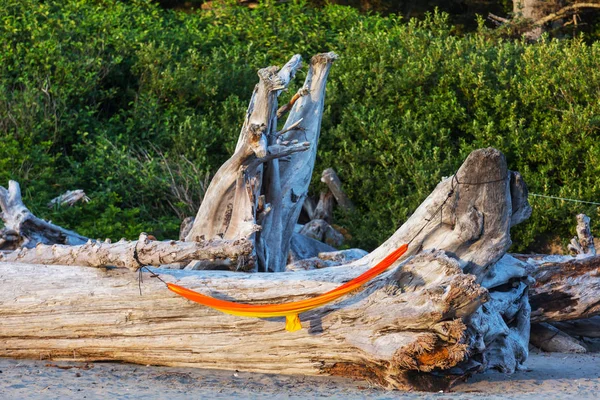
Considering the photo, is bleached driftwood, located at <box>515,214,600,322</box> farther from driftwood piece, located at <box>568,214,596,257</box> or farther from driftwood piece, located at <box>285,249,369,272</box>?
driftwood piece, located at <box>285,249,369,272</box>

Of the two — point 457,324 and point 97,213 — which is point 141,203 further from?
point 457,324

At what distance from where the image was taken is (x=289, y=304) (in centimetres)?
584

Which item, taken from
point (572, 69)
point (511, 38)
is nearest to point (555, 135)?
point (572, 69)

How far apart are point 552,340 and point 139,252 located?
4117 mm

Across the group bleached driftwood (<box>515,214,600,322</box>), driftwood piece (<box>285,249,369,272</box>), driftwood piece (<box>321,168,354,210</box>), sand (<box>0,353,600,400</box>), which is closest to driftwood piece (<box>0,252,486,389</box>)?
sand (<box>0,353,600,400</box>)

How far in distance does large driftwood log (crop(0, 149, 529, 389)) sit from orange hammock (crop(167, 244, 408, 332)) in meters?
0.10

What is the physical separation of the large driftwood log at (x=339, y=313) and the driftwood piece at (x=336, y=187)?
5301 millimetres

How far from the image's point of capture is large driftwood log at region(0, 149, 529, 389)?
5.73m

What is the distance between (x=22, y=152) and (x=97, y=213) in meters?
1.45

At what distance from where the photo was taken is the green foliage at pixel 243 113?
11.6 m

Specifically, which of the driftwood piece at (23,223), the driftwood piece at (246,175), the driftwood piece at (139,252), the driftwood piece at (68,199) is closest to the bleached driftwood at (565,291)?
the driftwood piece at (246,175)

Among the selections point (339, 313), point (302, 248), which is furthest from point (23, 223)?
point (339, 313)

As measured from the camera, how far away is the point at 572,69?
39.4ft

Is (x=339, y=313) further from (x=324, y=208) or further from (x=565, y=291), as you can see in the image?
(x=324, y=208)
